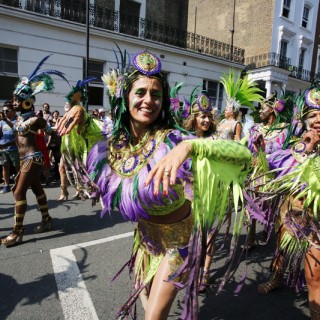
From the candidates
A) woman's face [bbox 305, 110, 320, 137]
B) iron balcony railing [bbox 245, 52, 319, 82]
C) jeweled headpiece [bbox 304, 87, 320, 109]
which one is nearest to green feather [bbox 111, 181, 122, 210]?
woman's face [bbox 305, 110, 320, 137]

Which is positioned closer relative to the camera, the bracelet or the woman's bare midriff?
the woman's bare midriff

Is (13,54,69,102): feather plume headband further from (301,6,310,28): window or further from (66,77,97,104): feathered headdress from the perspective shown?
(301,6,310,28): window

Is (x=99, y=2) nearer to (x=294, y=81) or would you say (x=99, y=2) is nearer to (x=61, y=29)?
(x=61, y=29)

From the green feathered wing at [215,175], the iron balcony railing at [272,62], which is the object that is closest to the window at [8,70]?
the green feathered wing at [215,175]

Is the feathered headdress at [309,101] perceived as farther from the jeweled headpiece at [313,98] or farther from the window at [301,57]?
the window at [301,57]

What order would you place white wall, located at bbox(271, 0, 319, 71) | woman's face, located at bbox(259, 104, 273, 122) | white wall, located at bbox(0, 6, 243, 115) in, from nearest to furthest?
1. woman's face, located at bbox(259, 104, 273, 122)
2. white wall, located at bbox(0, 6, 243, 115)
3. white wall, located at bbox(271, 0, 319, 71)

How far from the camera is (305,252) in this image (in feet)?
7.39

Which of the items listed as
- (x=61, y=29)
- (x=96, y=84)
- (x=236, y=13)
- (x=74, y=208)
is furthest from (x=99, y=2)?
(x=236, y=13)

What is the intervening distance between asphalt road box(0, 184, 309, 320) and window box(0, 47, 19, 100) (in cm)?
744

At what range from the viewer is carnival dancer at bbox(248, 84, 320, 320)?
1938 millimetres

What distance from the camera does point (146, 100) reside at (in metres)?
1.84

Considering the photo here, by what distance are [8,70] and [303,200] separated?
35.4 feet

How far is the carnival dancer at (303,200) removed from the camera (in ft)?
6.36

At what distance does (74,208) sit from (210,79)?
1306 cm
